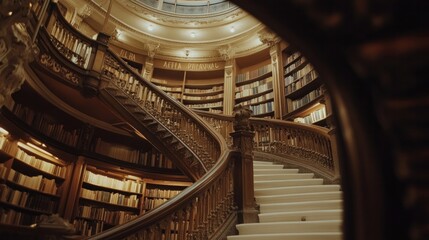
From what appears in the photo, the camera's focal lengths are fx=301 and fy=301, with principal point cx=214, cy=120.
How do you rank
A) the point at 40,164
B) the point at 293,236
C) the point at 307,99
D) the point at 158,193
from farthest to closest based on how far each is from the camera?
1. the point at 307,99
2. the point at 158,193
3. the point at 40,164
4. the point at 293,236

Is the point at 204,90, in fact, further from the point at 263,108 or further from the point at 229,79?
the point at 263,108

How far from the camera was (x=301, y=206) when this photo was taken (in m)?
3.11

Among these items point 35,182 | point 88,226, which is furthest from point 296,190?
point 35,182

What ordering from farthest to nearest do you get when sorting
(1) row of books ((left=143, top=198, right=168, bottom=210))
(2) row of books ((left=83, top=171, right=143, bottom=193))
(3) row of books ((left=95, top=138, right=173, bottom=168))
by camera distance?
1. (3) row of books ((left=95, top=138, right=173, bottom=168))
2. (1) row of books ((left=143, top=198, right=168, bottom=210))
3. (2) row of books ((left=83, top=171, right=143, bottom=193))

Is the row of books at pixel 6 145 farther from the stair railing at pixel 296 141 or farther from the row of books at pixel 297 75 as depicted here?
the row of books at pixel 297 75

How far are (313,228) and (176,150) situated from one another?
2.52m

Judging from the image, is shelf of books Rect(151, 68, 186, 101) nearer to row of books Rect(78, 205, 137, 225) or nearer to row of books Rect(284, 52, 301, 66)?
row of books Rect(284, 52, 301, 66)

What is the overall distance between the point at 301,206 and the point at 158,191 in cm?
371

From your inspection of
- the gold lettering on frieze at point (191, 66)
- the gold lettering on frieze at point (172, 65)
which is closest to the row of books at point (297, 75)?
the gold lettering on frieze at point (191, 66)

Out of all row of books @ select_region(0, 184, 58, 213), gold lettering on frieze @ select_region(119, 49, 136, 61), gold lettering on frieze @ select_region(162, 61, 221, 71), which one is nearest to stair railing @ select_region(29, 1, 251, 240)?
row of books @ select_region(0, 184, 58, 213)

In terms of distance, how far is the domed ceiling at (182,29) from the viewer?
352 inches

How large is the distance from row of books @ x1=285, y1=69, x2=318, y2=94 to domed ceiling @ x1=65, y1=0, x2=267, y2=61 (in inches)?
77.8

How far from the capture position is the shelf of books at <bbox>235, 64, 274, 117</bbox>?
7855mm

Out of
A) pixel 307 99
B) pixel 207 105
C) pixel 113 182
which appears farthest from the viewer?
pixel 207 105
